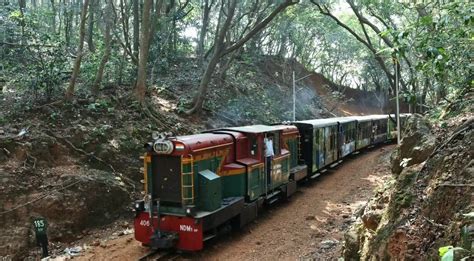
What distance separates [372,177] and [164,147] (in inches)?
428

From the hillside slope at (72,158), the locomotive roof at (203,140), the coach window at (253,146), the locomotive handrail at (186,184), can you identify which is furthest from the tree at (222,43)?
the locomotive handrail at (186,184)

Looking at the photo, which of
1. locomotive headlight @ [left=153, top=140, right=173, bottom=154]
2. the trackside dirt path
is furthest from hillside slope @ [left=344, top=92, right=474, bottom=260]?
locomotive headlight @ [left=153, top=140, right=173, bottom=154]

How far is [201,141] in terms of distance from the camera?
949 centimetres

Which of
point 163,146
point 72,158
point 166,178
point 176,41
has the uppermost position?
point 176,41

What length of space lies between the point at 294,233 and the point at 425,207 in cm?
627

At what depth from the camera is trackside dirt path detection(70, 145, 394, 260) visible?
9.08 meters

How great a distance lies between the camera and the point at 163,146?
29.8 ft

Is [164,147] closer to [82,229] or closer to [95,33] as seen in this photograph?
[82,229]

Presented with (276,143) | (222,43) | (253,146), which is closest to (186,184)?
(253,146)

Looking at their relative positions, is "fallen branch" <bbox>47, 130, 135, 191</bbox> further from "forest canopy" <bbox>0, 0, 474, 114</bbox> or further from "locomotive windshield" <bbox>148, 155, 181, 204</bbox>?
"locomotive windshield" <bbox>148, 155, 181, 204</bbox>

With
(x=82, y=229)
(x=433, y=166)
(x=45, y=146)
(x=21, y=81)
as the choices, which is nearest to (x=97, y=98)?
(x=21, y=81)

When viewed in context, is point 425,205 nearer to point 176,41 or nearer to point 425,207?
point 425,207

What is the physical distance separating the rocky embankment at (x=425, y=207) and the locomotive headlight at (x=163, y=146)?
4.22m

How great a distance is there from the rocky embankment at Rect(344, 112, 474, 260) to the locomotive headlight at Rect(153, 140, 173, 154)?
4.22 meters
